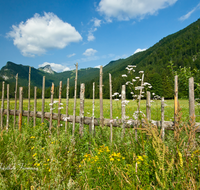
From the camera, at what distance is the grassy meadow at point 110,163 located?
1418mm

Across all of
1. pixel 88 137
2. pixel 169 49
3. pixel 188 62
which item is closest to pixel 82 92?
pixel 88 137

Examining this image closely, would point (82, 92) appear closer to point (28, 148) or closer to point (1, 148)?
point (28, 148)

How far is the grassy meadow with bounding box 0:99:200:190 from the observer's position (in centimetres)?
142

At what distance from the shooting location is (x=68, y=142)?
13.6 ft

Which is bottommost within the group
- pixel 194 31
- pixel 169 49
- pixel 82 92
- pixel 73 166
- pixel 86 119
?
pixel 73 166

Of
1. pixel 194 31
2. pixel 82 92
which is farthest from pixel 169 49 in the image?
pixel 82 92

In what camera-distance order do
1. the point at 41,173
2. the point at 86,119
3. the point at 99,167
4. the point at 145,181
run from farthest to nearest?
1. the point at 86,119
2. the point at 41,173
3. the point at 99,167
4. the point at 145,181

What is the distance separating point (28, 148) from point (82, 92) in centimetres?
249

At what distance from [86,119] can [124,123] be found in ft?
4.61

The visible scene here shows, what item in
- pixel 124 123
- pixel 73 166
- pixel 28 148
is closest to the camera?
pixel 73 166

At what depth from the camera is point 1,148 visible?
407cm

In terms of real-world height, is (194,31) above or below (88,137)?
above

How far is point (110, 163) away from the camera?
2361mm

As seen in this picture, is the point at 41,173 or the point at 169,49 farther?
the point at 169,49
